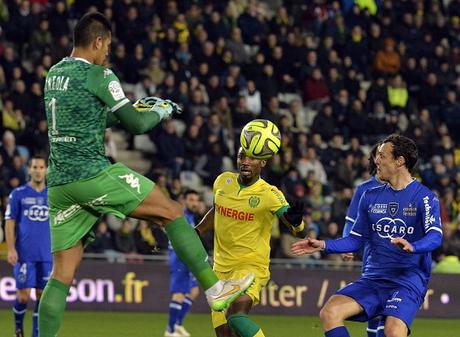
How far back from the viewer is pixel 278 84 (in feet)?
80.7

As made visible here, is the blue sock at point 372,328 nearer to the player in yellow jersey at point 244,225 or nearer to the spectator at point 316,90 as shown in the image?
the player in yellow jersey at point 244,225

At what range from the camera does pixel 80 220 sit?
9.23 m

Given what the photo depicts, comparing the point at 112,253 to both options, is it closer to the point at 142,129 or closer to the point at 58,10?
the point at 58,10

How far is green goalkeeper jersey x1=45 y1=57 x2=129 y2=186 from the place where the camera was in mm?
8992

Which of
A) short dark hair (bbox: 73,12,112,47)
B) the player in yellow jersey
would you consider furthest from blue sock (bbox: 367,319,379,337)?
short dark hair (bbox: 73,12,112,47)

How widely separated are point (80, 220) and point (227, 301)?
1.23 meters

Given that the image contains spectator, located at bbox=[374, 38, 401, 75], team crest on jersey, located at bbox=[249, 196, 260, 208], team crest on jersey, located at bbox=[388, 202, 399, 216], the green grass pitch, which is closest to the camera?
team crest on jersey, located at bbox=[388, 202, 399, 216]

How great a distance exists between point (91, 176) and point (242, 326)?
6.35ft

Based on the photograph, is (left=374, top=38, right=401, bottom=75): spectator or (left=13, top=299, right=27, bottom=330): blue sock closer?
(left=13, top=299, right=27, bottom=330): blue sock

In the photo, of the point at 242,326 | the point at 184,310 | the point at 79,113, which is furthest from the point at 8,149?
the point at 79,113

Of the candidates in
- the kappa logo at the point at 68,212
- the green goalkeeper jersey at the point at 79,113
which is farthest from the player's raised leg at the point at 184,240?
the green goalkeeper jersey at the point at 79,113

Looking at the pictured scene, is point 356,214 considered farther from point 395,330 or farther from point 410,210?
point 395,330

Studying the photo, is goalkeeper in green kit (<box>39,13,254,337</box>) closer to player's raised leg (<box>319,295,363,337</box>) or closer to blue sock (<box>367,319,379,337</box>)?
player's raised leg (<box>319,295,363,337</box>)

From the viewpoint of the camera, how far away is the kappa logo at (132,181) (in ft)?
29.5
